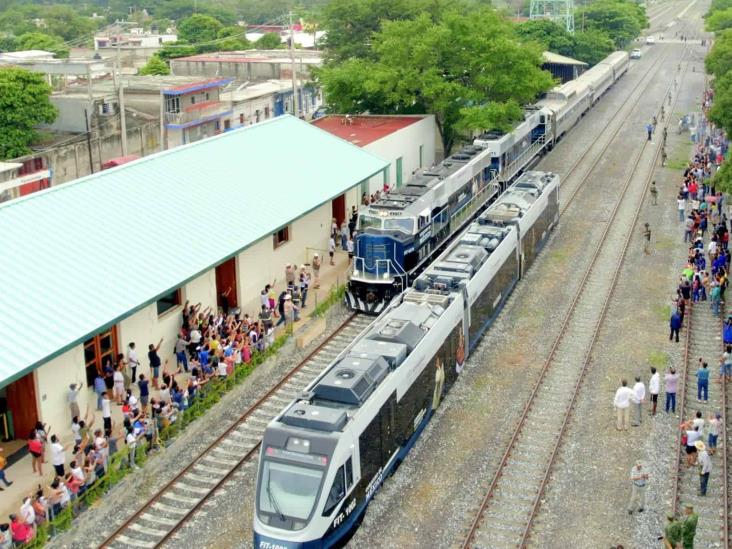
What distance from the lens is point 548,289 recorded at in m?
34.1

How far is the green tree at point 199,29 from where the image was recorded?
134250mm

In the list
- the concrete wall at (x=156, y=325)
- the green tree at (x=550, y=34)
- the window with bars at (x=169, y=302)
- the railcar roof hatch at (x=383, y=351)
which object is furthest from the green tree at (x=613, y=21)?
the railcar roof hatch at (x=383, y=351)

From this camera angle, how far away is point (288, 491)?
1678 centimetres

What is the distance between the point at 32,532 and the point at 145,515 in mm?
2576

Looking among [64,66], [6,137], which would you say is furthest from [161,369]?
[64,66]

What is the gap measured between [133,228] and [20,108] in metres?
39.1

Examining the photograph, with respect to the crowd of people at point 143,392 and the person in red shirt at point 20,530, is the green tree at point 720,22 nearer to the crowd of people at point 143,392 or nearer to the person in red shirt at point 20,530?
the crowd of people at point 143,392

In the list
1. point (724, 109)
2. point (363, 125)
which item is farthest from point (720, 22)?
point (724, 109)

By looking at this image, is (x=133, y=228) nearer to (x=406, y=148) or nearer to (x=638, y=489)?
(x=638, y=489)

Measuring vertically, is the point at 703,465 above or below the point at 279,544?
below

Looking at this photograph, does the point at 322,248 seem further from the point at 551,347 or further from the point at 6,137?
the point at 6,137

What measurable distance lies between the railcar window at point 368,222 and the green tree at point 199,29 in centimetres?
10938

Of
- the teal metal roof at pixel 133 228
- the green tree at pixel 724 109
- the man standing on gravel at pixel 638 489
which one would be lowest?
the man standing on gravel at pixel 638 489

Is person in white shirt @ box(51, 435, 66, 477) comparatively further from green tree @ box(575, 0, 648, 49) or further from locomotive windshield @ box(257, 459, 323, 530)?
green tree @ box(575, 0, 648, 49)
